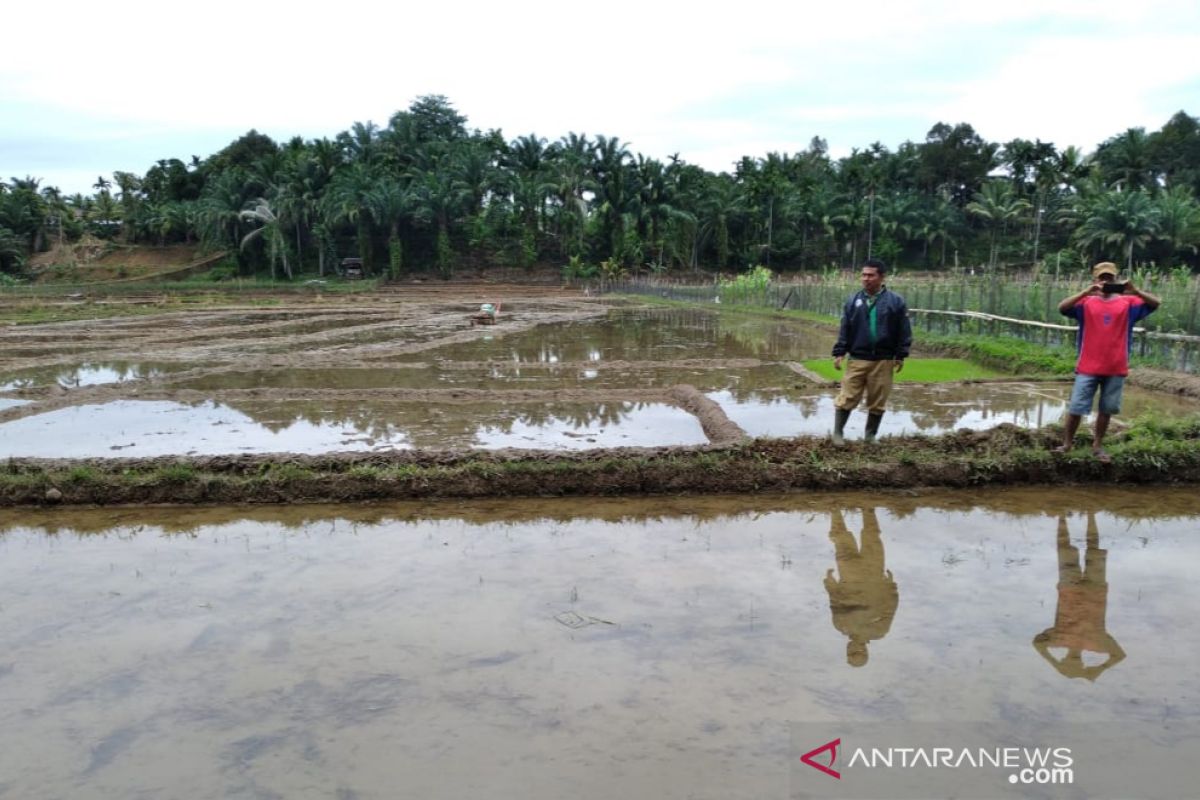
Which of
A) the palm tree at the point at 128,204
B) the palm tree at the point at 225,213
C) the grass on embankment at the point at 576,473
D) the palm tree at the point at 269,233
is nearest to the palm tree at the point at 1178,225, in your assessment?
the grass on embankment at the point at 576,473

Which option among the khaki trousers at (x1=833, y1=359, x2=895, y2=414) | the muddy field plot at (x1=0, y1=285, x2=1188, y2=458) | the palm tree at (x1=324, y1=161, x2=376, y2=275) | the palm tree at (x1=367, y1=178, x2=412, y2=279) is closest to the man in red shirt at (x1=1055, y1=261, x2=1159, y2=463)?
the khaki trousers at (x1=833, y1=359, x2=895, y2=414)

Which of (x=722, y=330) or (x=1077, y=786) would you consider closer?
(x=1077, y=786)

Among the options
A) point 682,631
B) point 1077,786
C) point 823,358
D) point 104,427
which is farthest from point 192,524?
point 823,358

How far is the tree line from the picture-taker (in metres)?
54.0

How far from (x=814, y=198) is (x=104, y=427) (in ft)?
186

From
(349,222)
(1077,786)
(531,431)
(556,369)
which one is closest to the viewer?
(1077,786)

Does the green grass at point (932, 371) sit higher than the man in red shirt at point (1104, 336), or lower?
lower

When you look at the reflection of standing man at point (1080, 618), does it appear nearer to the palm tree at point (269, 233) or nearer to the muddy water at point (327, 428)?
the muddy water at point (327, 428)

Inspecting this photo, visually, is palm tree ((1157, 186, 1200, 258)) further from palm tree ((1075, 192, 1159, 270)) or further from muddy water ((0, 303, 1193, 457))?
muddy water ((0, 303, 1193, 457))

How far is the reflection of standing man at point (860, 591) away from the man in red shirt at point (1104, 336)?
2.27 meters

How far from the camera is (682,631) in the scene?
3.72 m

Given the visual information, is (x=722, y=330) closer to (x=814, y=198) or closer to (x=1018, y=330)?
(x=1018, y=330)

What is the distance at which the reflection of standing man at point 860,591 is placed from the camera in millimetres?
3719

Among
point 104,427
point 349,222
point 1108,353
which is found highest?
point 349,222
